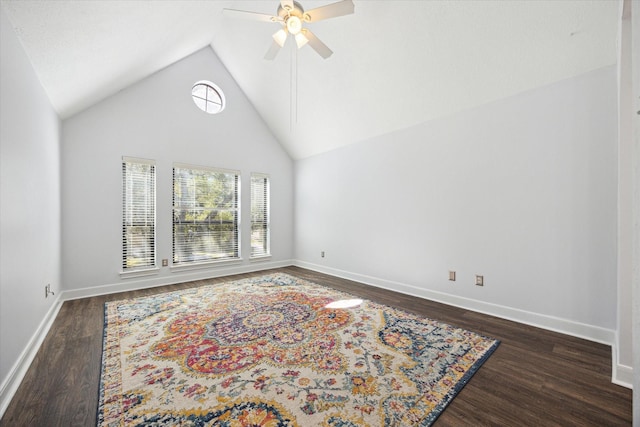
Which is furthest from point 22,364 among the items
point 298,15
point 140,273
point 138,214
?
point 298,15

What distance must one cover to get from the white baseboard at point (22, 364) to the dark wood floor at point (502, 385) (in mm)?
38

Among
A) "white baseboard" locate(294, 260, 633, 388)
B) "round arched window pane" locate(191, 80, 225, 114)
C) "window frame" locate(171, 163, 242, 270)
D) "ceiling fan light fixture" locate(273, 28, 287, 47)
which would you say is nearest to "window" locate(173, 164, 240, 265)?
"window frame" locate(171, 163, 242, 270)

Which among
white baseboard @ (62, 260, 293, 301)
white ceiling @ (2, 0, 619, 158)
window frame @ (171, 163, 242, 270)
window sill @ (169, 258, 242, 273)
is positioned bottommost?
white baseboard @ (62, 260, 293, 301)

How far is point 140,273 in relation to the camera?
4156 millimetres

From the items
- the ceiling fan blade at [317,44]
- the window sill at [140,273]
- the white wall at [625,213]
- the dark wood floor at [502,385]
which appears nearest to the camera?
the dark wood floor at [502,385]

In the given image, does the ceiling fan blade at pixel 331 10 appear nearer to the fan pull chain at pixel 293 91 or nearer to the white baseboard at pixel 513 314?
the fan pull chain at pixel 293 91

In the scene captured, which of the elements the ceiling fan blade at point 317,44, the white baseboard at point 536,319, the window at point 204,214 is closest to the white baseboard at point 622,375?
the white baseboard at point 536,319

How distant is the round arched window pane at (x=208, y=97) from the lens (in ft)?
16.0

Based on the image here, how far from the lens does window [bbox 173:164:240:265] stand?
4.60m

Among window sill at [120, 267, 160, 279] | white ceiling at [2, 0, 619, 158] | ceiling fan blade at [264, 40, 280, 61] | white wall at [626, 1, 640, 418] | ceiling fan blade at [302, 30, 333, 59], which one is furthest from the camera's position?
window sill at [120, 267, 160, 279]

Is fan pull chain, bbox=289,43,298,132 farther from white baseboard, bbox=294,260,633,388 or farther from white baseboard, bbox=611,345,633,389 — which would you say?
white baseboard, bbox=611,345,633,389

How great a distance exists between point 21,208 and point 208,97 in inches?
145

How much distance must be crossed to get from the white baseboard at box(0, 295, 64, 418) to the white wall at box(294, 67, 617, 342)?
3905 millimetres

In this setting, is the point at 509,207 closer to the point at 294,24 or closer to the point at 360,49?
the point at 360,49
